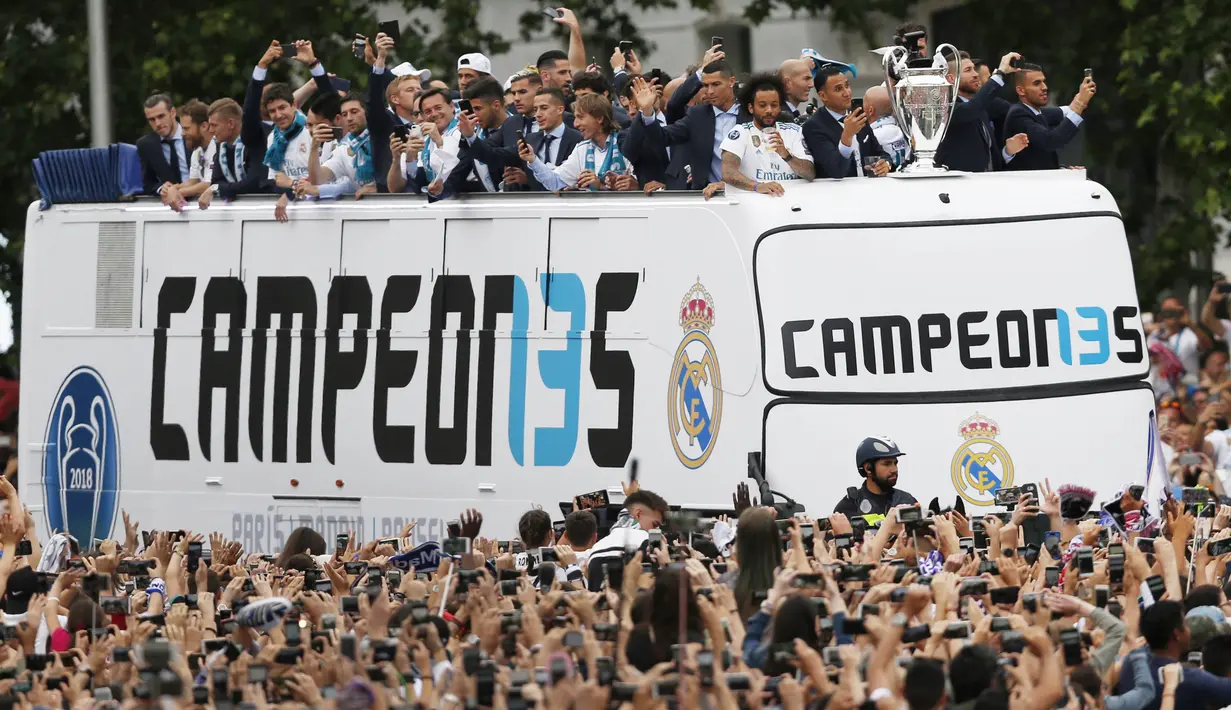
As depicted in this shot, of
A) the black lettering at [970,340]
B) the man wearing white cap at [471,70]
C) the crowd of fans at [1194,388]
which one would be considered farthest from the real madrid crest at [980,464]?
the man wearing white cap at [471,70]

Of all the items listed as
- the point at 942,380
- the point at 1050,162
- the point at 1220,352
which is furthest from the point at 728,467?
the point at 1220,352

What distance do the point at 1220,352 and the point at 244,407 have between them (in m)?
7.69

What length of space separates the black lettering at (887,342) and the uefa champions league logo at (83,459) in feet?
17.7

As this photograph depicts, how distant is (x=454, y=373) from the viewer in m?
14.9

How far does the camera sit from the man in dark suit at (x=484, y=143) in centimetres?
1495

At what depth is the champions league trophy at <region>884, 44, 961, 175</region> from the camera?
14.3m

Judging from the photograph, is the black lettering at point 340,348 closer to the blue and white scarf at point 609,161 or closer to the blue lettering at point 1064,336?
the blue and white scarf at point 609,161

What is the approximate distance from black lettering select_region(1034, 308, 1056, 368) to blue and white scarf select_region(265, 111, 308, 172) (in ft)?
17.3

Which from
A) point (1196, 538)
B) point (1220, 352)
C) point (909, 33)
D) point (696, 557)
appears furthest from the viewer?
point (1220, 352)

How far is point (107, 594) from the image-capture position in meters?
11.1

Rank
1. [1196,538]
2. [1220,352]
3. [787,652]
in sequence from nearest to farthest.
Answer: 1. [787,652]
2. [1196,538]
3. [1220,352]

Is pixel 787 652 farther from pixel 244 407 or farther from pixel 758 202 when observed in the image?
pixel 244 407

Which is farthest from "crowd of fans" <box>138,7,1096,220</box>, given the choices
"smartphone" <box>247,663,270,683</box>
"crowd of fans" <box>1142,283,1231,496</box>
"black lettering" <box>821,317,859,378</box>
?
"smartphone" <box>247,663,270,683</box>

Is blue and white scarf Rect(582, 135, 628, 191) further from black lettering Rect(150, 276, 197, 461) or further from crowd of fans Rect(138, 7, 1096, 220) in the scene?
black lettering Rect(150, 276, 197, 461)
